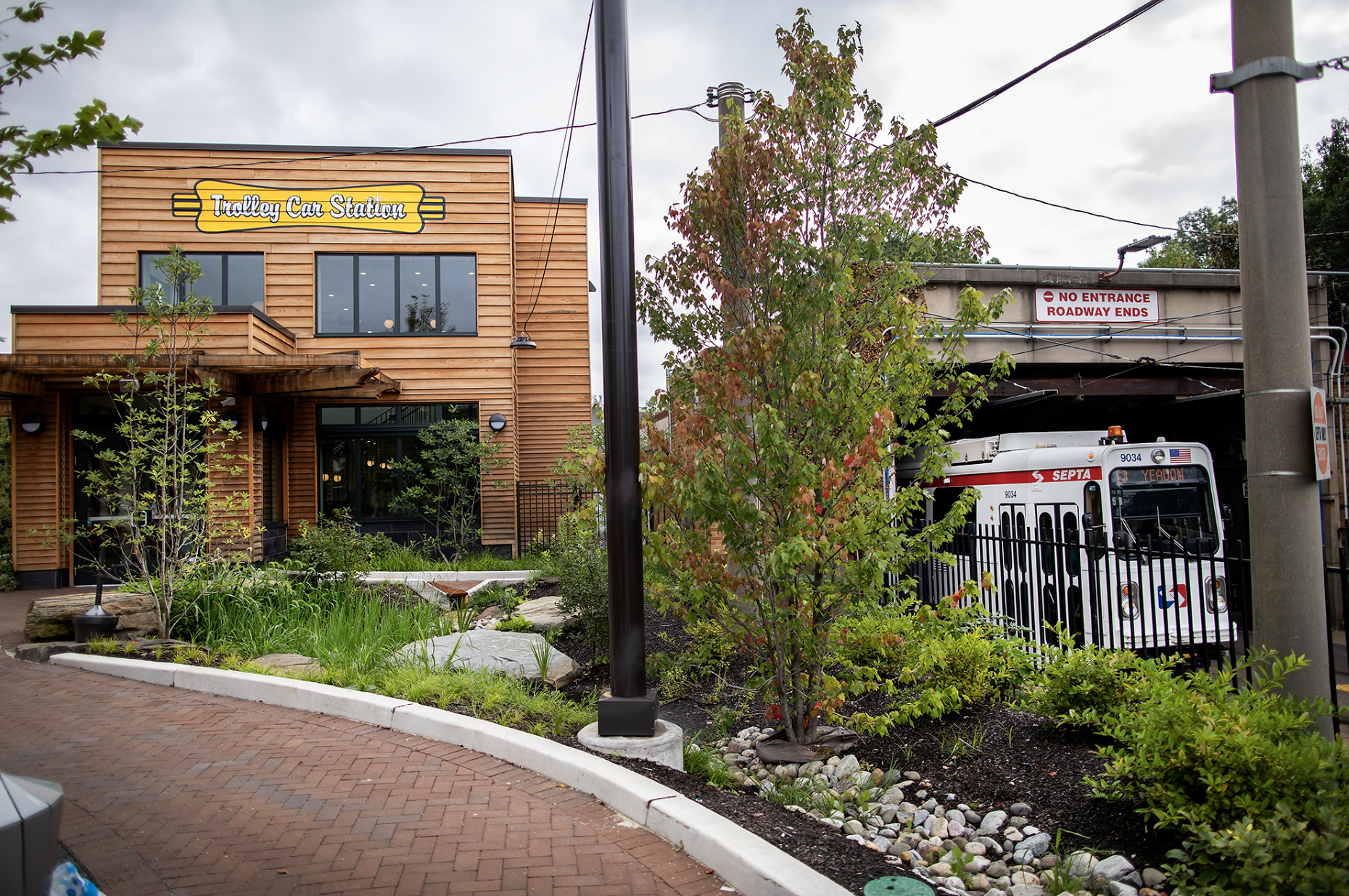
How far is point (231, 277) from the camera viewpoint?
53.3 feet

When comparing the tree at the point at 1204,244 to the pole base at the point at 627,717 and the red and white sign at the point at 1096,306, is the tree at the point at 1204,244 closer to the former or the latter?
the red and white sign at the point at 1096,306

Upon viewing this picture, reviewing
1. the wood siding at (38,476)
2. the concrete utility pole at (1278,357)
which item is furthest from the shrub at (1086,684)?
the wood siding at (38,476)

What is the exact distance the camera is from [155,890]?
3312mm

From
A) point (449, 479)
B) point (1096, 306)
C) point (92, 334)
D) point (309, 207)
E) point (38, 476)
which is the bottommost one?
point (449, 479)

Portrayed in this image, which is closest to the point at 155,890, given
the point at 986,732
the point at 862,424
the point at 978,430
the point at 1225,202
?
the point at 862,424

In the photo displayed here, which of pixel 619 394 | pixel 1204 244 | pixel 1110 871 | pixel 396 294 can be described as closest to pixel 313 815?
pixel 619 394

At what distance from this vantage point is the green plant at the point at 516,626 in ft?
29.8

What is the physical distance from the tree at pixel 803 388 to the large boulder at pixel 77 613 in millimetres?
6409

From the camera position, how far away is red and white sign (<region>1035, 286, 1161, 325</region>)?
12539 mm

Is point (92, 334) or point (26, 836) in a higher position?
point (92, 334)

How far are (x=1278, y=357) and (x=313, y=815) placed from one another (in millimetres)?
5231

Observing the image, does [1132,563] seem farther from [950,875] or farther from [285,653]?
[285,653]

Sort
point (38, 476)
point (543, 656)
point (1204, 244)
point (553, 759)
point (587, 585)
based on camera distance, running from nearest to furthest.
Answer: point (553, 759)
point (543, 656)
point (587, 585)
point (38, 476)
point (1204, 244)

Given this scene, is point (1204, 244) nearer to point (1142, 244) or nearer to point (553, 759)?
point (1142, 244)
